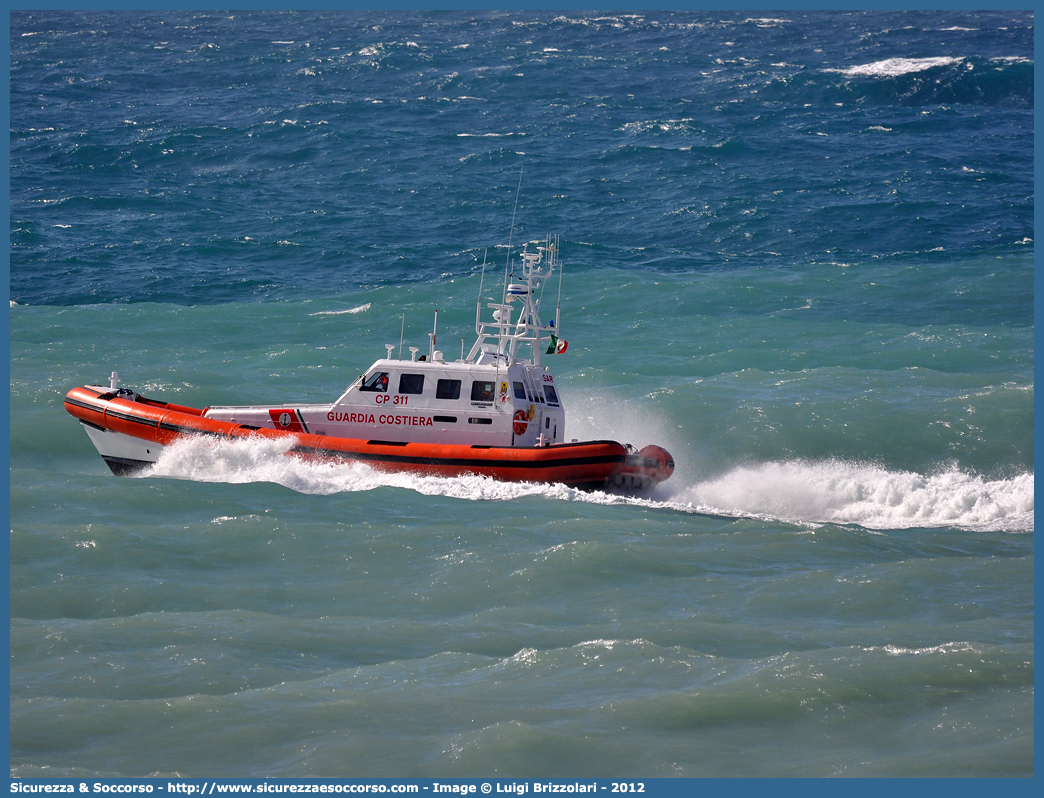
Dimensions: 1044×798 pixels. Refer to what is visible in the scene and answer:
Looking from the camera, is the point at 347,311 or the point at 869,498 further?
the point at 347,311

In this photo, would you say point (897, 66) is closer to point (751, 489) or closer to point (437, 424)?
point (751, 489)

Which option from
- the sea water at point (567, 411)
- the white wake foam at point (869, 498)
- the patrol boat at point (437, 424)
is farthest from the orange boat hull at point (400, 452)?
the white wake foam at point (869, 498)

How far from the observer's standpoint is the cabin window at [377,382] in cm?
1597

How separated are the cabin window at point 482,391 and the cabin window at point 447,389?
22 centimetres

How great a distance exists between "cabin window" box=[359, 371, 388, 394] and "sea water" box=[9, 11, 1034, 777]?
1.19 meters

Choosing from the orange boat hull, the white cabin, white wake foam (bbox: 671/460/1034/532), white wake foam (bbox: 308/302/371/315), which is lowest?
white wake foam (bbox: 671/460/1034/532)

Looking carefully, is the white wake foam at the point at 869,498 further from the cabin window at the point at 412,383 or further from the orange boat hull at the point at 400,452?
the cabin window at the point at 412,383

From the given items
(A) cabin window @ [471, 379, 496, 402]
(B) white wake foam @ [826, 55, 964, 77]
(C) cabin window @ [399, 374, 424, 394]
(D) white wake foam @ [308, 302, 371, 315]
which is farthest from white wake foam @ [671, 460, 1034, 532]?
→ (B) white wake foam @ [826, 55, 964, 77]

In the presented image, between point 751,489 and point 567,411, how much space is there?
14.8ft

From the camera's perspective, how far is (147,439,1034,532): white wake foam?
14953 millimetres

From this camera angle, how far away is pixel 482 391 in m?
15.8

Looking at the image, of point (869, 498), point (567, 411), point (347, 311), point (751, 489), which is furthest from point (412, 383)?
point (347, 311)

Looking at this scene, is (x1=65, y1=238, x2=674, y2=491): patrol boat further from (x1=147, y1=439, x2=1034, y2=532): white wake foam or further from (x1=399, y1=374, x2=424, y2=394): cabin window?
(x1=147, y1=439, x2=1034, y2=532): white wake foam

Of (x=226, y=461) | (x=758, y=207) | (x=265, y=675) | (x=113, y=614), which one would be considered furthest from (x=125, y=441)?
(x=758, y=207)
